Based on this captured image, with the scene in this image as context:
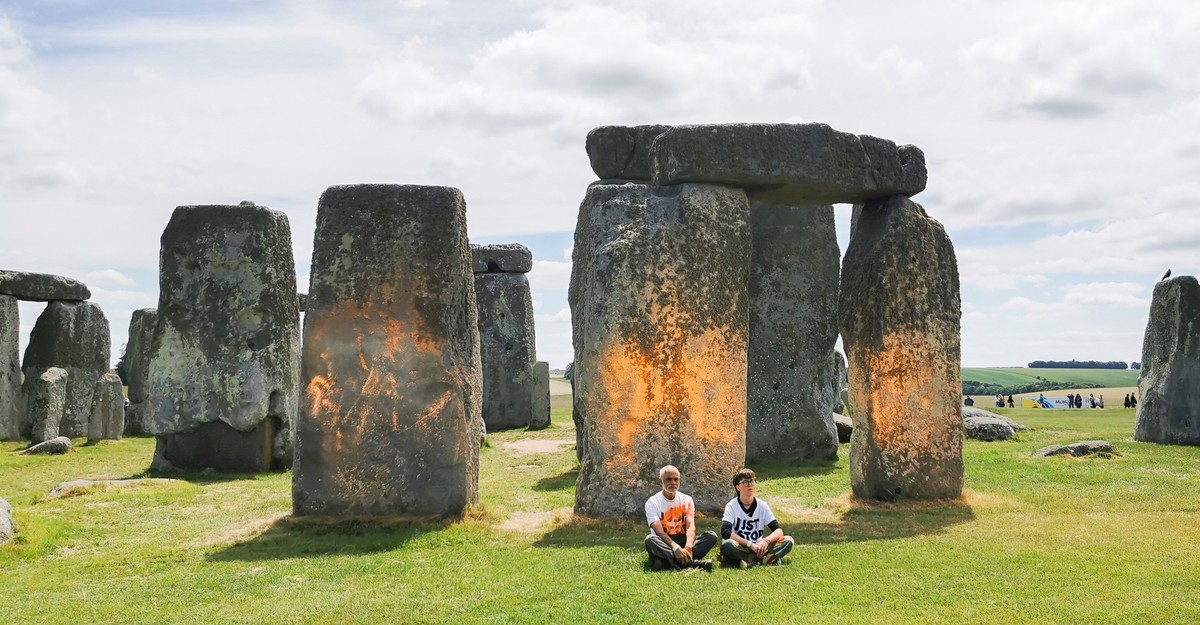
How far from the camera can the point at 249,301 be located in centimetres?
1628

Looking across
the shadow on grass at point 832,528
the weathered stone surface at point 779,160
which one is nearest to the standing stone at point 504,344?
the weathered stone surface at point 779,160

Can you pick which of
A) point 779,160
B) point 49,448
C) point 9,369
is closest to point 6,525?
point 779,160

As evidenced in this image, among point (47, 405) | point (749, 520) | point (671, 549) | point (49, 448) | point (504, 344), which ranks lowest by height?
point (671, 549)

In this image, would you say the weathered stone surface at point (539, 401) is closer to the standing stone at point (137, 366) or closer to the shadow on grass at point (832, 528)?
the standing stone at point (137, 366)

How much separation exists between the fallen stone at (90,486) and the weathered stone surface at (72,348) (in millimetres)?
10625

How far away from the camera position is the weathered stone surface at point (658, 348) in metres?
10.5

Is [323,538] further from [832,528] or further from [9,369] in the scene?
[9,369]

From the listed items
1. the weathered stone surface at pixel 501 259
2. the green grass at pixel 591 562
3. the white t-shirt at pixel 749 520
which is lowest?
the green grass at pixel 591 562

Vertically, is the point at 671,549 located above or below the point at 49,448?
below

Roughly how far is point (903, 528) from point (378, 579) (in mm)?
4882

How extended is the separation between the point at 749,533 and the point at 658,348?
7.75ft

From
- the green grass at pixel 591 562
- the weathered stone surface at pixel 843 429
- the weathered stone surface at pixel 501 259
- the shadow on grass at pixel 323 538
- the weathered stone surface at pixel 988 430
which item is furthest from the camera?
the weathered stone surface at pixel 501 259

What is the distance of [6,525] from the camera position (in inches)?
392

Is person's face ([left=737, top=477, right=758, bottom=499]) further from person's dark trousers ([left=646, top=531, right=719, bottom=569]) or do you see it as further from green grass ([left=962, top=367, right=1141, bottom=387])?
green grass ([left=962, top=367, right=1141, bottom=387])
